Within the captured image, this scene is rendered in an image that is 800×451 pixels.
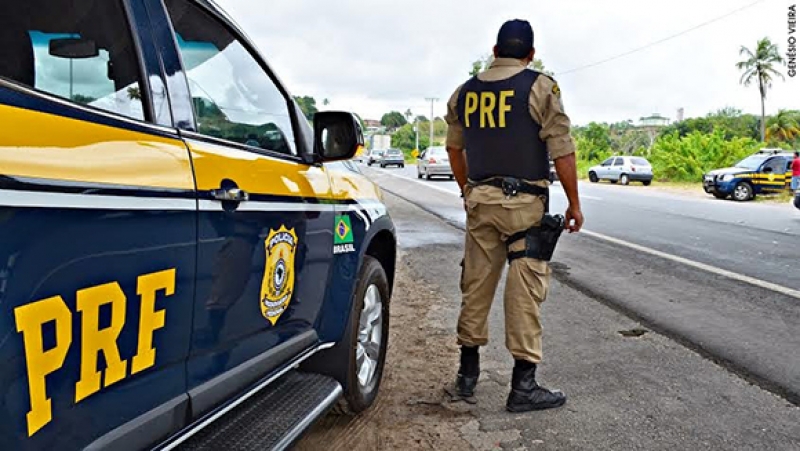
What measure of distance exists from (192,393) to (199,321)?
0.19m

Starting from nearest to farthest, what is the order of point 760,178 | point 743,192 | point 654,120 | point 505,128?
point 505,128
point 760,178
point 743,192
point 654,120

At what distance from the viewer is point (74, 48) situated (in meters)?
1.82

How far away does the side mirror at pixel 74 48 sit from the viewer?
179 cm

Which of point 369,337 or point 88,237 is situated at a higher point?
point 88,237

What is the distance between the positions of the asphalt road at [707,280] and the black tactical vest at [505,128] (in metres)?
1.90

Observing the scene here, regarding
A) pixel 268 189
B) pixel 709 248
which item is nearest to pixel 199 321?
pixel 268 189

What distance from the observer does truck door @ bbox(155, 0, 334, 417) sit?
1999 mm

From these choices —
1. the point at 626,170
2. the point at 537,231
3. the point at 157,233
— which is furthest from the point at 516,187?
the point at 626,170

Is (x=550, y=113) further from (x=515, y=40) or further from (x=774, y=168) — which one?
(x=774, y=168)

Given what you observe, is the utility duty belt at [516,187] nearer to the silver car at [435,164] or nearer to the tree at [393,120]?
the silver car at [435,164]

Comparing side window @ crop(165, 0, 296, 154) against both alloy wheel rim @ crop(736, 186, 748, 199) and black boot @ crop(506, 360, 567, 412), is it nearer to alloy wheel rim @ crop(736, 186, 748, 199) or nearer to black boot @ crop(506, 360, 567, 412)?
black boot @ crop(506, 360, 567, 412)

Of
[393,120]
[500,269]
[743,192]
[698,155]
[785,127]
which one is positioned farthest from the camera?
[393,120]

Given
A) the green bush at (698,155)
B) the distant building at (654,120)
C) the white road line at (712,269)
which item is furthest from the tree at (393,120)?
the white road line at (712,269)

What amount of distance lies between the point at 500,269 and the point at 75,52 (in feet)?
8.02
